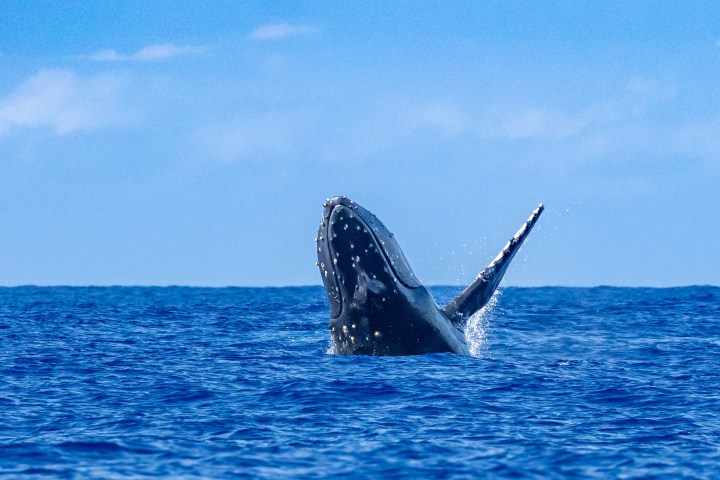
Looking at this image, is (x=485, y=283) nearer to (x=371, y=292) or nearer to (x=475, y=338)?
(x=371, y=292)

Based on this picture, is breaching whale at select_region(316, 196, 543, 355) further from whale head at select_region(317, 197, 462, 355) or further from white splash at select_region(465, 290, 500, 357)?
white splash at select_region(465, 290, 500, 357)

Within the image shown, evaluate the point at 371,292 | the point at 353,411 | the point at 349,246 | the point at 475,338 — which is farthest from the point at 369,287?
the point at 475,338

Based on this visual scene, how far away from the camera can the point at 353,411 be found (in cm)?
1586

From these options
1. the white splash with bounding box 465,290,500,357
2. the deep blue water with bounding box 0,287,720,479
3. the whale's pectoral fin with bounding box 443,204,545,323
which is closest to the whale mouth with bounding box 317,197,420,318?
the deep blue water with bounding box 0,287,720,479

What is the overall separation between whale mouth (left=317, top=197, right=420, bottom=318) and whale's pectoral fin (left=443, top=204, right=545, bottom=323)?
6.71 feet

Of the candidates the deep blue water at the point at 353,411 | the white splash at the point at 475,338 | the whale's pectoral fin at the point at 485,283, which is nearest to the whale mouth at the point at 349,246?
the deep blue water at the point at 353,411

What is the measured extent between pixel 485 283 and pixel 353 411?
6193 millimetres

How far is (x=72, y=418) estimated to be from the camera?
51.2 feet

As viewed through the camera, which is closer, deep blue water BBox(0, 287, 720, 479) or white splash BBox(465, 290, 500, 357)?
deep blue water BBox(0, 287, 720, 479)

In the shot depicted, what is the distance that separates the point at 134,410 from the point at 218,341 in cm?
1155

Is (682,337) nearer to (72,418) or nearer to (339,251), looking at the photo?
(339,251)

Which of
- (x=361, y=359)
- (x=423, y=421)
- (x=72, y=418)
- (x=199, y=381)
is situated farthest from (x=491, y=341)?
(x=72, y=418)

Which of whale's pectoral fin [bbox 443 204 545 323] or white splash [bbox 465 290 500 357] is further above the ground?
whale's pectoral fin [bbox 443 204 545 323]

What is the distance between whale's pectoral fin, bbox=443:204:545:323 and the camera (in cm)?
2103
